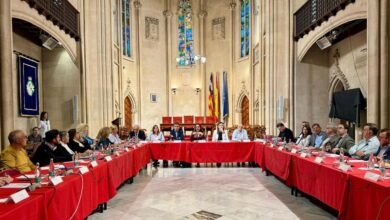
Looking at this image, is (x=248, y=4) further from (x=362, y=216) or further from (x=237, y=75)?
(x=362, y=216)

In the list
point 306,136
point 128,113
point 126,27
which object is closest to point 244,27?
point 126,27

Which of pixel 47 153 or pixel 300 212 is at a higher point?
pixel 47 153

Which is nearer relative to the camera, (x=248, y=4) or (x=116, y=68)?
(x=116, y=68)

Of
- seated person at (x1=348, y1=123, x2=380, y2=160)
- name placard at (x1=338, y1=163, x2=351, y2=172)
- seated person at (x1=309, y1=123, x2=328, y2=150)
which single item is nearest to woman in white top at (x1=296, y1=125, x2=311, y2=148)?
→ seated person at (x1=309, y1=123, x2=328, y2=150)

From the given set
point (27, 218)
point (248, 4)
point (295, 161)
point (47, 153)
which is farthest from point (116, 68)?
point (27, 218)

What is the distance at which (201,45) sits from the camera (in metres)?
15.2

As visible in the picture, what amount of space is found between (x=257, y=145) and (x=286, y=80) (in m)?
3.51

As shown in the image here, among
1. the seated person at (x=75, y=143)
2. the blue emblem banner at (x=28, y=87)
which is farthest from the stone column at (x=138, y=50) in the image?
the seated person at (x=75, y=143)

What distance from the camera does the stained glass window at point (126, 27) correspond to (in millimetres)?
13453

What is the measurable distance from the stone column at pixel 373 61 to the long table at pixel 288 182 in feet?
5.86

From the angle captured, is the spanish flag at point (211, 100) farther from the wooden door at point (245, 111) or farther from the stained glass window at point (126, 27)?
the stained glass window at point (126, 27)

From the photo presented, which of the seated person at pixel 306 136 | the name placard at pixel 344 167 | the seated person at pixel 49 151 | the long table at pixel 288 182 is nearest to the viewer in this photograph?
the long table at pixel 288 182

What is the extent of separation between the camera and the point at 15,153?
3.15 metres

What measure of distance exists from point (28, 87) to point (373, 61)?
818cm
